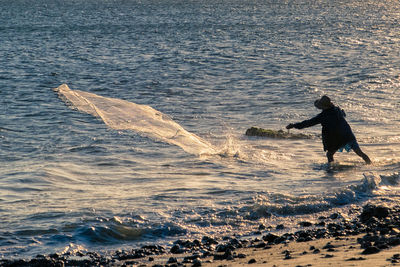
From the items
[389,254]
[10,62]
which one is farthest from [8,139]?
[10,62]

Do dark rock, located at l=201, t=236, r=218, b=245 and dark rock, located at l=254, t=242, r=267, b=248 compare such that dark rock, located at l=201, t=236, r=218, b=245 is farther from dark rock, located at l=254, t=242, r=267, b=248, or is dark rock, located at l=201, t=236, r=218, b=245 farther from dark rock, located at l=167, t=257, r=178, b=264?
dark rock, located at l=167, t=257, r=178, b=264

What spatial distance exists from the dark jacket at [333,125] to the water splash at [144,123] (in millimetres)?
2706

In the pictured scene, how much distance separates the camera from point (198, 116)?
727 inches

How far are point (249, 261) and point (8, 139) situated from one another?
1027cm

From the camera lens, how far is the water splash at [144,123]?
1405 cm

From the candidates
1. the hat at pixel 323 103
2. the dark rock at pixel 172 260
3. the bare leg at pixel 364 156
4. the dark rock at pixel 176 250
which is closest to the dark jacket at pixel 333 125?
the hat at pixel 323 103

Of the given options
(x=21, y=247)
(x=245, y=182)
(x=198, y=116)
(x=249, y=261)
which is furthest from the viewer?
(x=198, y=116)

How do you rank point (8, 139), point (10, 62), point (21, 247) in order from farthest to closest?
point (10, 62)
point (8, 139)
point (21, 247)

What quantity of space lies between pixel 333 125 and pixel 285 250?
506 cm

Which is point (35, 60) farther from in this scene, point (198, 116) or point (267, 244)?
point (267, 244)

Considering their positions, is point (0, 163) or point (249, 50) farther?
point (249, 50)

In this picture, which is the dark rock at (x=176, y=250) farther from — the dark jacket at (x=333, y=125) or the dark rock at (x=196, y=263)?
the dark jacket at (x=333, y=125)

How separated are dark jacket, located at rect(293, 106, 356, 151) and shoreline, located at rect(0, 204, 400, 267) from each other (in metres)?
3.32

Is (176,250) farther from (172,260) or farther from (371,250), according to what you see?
(371,250)
